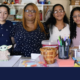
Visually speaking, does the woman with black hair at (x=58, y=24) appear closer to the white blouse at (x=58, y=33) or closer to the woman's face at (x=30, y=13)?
the white blouse at (x=58, y=33)

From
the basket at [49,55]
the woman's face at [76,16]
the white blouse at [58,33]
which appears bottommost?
the basket at [49,55]

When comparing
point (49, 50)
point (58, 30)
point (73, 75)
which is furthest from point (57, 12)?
point (73, 75)

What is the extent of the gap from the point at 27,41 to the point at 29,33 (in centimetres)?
12

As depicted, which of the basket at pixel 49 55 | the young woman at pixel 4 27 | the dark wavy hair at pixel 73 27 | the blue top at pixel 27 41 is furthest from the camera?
the dark wavy hair at pixel 73 27

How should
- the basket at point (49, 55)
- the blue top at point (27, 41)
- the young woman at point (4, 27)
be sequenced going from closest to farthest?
the basket at point (49, 55) < the blue top at point (27, 41) < the young woman at point (4, 27)

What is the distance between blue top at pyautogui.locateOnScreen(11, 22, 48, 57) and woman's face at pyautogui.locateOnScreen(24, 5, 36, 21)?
155 mm

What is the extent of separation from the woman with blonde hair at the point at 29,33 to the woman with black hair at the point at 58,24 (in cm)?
17

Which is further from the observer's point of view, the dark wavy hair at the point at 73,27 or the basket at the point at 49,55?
the dark wavy hair at the point at 73,27

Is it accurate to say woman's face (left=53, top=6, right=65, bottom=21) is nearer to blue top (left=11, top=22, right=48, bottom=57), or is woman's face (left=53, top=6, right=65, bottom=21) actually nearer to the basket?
blue top (left=11, top=22, right=48, bottom=57)

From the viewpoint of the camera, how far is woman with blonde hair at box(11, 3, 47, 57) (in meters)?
1.57

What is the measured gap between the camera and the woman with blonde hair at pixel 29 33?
157 cm

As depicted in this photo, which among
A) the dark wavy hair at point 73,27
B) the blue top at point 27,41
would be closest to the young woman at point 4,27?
the blue top at point 27,41

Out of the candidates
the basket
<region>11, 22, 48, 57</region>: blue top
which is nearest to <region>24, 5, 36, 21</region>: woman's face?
<region>11, 22, 48, 57</region>: blue top

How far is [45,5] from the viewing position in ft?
10.8
